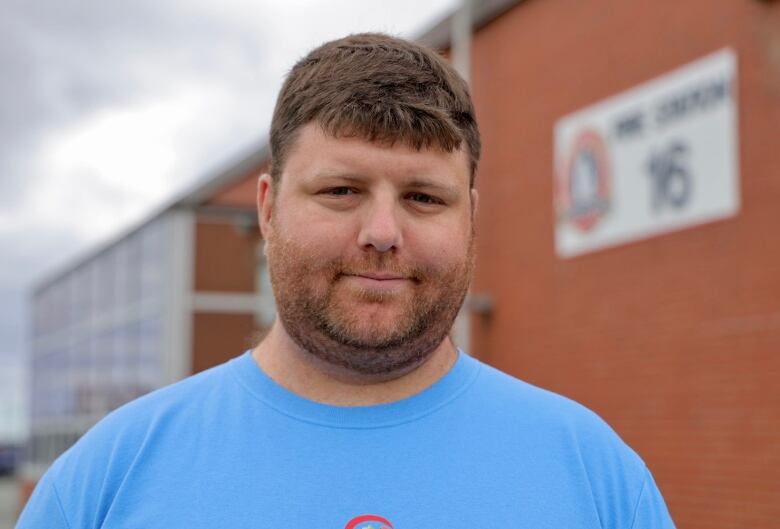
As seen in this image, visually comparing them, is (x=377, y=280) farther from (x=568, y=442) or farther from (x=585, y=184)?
(x=585, y=184)

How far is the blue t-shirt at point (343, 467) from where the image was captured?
1.82 metres

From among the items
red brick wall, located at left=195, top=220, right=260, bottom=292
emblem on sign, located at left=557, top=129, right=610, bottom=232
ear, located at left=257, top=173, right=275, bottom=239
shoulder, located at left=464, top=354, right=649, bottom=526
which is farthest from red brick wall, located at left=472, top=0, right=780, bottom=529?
ear, located at left=257, top=173, right=275, bottom=239

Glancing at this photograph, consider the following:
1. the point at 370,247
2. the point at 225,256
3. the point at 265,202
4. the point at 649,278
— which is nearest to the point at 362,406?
the point at 370,247

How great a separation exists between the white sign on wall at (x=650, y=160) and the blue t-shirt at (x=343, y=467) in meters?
5.53

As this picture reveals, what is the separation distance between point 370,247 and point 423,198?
138mm

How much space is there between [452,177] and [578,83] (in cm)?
726

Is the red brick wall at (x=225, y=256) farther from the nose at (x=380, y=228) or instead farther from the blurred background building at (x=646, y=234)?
the nose at (x=380, y=228)

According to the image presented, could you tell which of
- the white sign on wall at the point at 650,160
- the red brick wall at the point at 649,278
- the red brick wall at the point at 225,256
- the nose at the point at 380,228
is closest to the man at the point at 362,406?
the nose at the point at 380,228

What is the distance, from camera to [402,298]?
6.07 ft

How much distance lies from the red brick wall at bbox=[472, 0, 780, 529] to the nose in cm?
541

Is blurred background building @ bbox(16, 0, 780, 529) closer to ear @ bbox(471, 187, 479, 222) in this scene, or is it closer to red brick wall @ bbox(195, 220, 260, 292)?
red brick wall @ bbox(195, 220, 260, 292)

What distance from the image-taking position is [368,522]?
5.88ft

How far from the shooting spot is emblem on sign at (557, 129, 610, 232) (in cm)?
860

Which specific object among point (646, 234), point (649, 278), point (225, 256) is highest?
point (225, 256)
